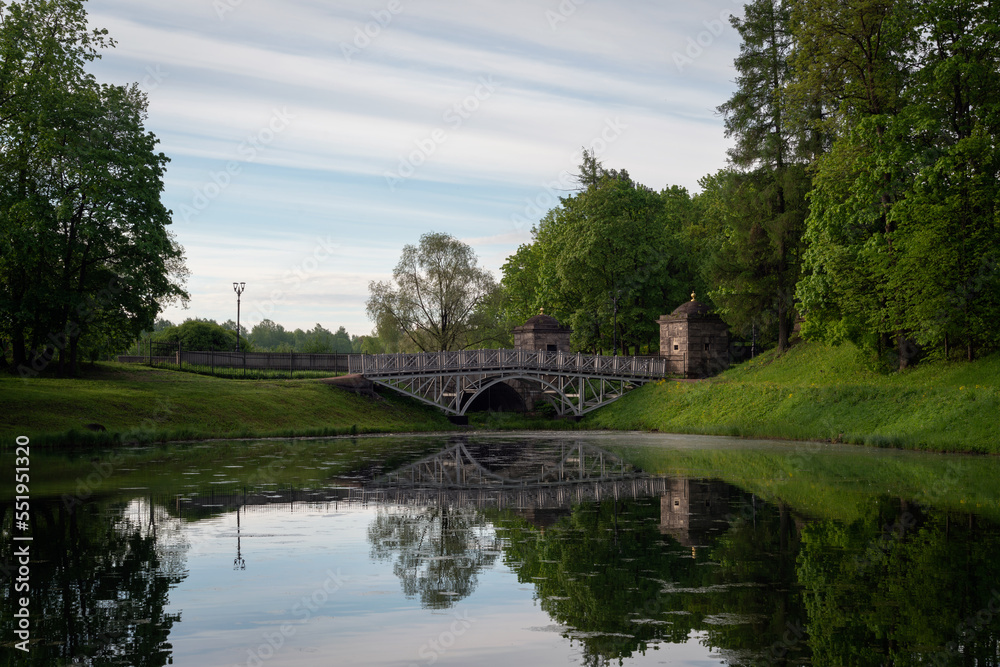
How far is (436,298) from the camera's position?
66375 mm

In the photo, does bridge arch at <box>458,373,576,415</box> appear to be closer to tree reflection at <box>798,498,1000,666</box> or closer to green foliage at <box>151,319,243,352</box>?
green foliage at <box>151,319,243,352</box>

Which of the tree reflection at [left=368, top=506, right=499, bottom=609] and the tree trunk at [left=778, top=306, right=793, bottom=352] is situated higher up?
the tree trunk at [left=778, top=306, right=793, bottom=352]

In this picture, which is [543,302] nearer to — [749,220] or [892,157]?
[749,220]

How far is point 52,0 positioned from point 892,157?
33181 millimetres

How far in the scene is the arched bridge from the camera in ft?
156

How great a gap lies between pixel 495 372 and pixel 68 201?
21596 millimetres

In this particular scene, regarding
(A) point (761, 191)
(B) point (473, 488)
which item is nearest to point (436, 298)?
(A) point (761, 191)

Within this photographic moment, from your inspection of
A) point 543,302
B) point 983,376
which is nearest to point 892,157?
point 983,376

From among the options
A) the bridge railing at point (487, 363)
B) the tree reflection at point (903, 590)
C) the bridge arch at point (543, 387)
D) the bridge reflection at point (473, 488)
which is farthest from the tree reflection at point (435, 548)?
the bridge railing at point (487, 363)

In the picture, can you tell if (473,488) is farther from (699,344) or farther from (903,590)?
(699,344)

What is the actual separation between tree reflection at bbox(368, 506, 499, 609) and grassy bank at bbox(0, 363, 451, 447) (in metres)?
17.7

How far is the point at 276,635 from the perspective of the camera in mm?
8172

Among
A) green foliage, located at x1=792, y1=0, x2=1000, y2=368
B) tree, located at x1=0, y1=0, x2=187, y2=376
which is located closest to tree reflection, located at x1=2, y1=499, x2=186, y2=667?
tree, located at x1=0, y1=0, x2=187, y2=376

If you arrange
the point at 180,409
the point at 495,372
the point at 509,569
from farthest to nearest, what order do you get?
the point at 495,372 → the point at 180,409 → the point at 509,569
